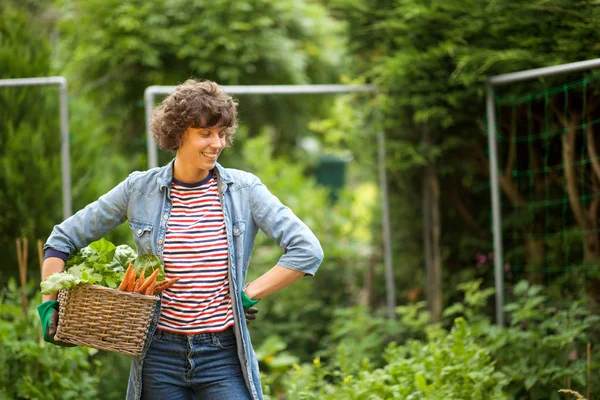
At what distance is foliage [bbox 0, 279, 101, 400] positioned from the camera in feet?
13.1

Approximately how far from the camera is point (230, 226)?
2.78 m

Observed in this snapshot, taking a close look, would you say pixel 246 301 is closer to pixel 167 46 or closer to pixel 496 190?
pixel 496 190

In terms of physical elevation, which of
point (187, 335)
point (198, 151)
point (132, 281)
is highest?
point (198, 151)

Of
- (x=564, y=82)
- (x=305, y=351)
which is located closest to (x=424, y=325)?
(x=305, y=351)

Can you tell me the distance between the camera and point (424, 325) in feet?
17.7

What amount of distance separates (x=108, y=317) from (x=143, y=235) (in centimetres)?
34

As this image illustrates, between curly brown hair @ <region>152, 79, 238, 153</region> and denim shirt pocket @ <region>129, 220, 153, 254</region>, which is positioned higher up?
curly brown hair @ <region>152, 79, 238, 153</region>

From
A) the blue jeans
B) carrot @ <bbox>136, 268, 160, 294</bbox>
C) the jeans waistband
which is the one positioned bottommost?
the blue jeans

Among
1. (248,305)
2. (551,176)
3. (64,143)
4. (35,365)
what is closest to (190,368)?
(248,305)

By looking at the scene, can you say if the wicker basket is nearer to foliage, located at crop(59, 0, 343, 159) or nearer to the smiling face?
the smiling face

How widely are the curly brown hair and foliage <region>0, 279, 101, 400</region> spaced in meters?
1.69

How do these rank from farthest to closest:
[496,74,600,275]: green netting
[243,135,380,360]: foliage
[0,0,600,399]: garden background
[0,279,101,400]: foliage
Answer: [243,135,380,360]: foliage < [496,74,600,275]: green netting < [0,0,600,399]: garden background < [0,279,101,400]: foliage

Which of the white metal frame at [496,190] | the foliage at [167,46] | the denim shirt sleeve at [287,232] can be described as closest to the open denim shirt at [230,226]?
the denim shirt sleeve at [287,232]

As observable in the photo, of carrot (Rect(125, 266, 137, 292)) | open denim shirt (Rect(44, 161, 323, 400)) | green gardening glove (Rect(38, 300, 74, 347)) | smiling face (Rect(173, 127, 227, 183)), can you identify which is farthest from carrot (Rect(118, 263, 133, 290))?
smiling face (Rect(173, 127, 227, 183))
